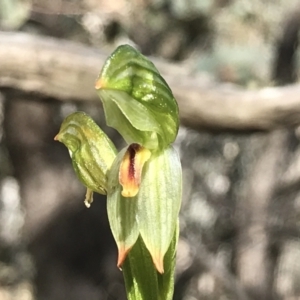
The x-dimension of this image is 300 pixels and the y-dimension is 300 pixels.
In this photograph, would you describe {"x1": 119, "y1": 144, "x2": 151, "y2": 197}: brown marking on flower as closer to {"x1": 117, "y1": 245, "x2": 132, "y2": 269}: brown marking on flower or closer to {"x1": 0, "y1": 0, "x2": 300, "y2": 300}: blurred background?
{"x1": 117, "y1": 245, "x2": 132, "y2": 269}: brown marking on flower

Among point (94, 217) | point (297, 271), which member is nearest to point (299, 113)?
point (94, 217)

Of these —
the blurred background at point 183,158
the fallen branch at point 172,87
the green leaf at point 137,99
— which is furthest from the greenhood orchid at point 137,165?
the blurred background at point 183,158

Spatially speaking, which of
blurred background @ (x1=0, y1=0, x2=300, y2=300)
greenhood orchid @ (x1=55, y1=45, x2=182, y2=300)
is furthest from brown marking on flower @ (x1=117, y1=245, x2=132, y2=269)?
blurred background @ (x1=0, y1=0, x2=300, y2=300)

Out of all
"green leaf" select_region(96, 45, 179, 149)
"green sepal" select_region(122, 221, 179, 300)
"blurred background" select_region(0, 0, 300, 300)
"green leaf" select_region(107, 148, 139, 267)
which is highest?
"green leaf" select_region(96, 45, 179, 149)

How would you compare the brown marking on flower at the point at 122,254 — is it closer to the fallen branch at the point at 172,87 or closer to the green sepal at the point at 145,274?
the green sepal at the point at 145,274

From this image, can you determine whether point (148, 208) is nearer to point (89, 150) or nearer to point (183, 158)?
point (89, 150)

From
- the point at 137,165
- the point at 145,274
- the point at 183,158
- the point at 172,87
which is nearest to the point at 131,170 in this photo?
the point at 137,165
